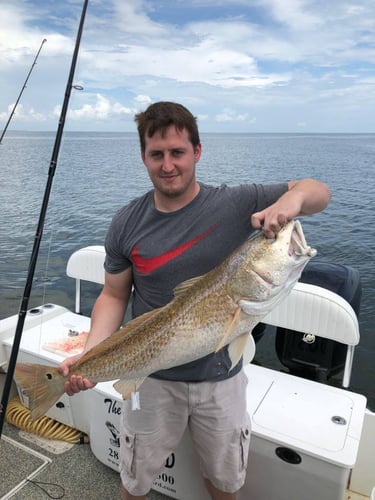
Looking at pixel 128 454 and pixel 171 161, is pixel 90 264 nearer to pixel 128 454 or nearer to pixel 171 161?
pixel 128 454

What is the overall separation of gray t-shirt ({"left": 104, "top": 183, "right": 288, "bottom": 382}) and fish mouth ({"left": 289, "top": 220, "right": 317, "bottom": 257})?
49 centimetres

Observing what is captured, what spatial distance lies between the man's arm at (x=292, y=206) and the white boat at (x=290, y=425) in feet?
4.96

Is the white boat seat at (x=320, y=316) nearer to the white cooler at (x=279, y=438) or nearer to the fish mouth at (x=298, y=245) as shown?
the white cooler at (x=279, y=438)

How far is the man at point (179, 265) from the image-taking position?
232cm

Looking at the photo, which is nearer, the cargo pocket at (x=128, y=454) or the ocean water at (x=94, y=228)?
the cargo pocket at (x=128, y=454)

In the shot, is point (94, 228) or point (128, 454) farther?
point (94, 228)

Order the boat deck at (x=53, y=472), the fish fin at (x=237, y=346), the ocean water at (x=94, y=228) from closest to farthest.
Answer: the fish fin at (x=237, y=346)
the boat deck at (x=53, y=472)
the ocean water at (x=94, y=228)

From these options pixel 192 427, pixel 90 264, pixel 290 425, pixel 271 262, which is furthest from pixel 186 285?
pixel 90 264

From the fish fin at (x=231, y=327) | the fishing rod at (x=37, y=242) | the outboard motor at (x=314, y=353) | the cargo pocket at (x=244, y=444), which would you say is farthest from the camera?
the outboard motor at (x=314, y=353)

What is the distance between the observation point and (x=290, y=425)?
114 inches

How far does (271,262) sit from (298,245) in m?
0.15

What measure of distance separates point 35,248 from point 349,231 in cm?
1604

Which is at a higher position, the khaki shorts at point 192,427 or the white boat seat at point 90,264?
the white boat seat at point 90,264

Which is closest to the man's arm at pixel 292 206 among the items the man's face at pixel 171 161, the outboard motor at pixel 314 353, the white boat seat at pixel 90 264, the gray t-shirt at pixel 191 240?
the gray t-shirt at pixel 191 240
